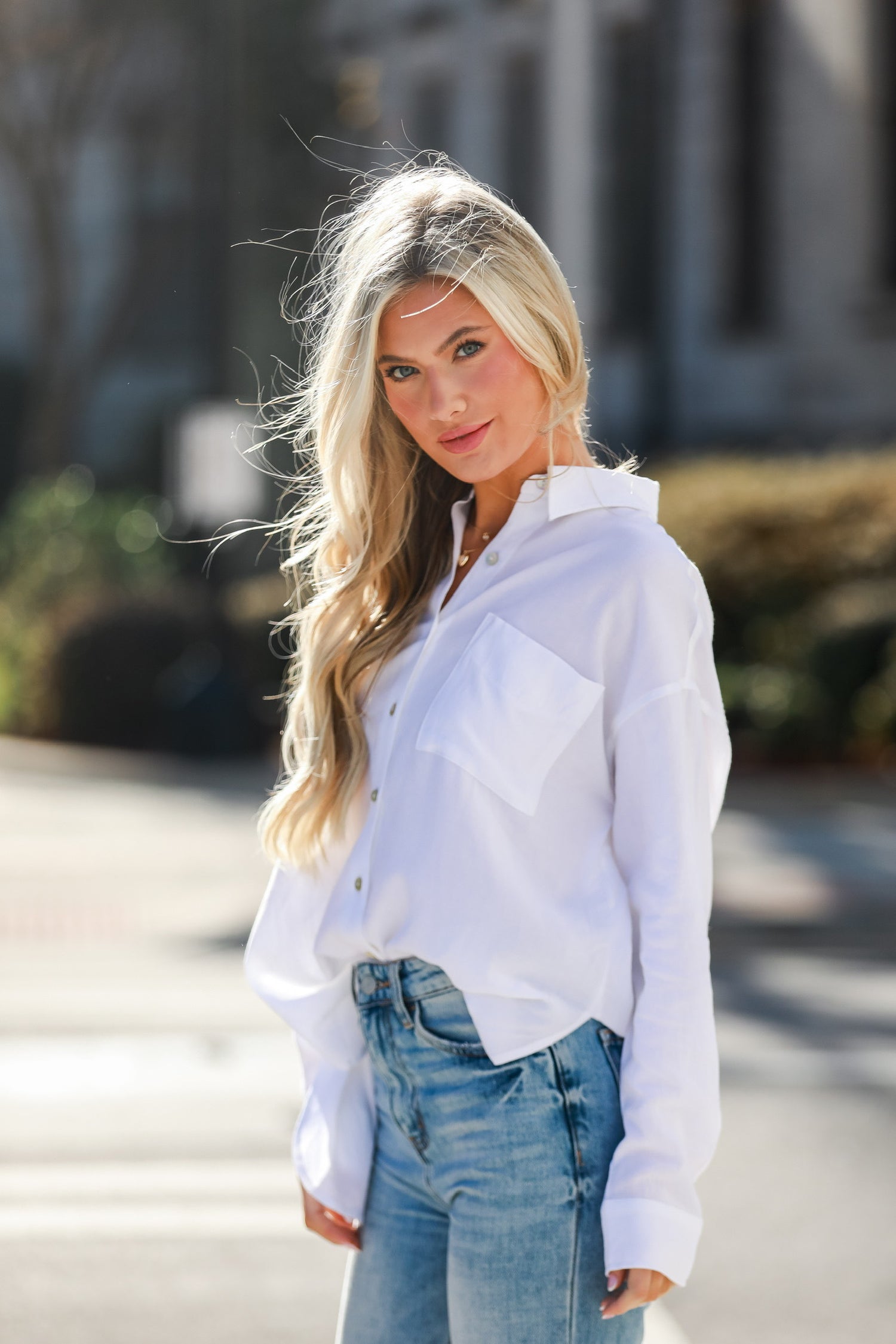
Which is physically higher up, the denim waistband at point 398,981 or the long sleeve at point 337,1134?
the denim waistband at point 398,981

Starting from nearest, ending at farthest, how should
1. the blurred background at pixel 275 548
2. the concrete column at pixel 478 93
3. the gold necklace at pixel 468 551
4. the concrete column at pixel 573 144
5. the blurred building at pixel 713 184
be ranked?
the gold necklace at pixel 468 551 → the blurred background at pixel 275 548 → the concrete column at pixel 573 144 → the blurred building at pixel 713 184 → the concrete column at pixel 478 93

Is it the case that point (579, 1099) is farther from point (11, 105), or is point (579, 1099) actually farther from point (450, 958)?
point (11, 105)

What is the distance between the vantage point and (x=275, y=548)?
64.3ft

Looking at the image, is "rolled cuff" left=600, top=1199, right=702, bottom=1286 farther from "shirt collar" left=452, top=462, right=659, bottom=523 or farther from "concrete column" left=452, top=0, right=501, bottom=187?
"concrete column" left=452, top=0, right=501, bottom=187

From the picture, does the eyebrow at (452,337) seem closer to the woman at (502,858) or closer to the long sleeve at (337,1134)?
the woman at (502,858)

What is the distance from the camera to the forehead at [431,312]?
200 centimetres

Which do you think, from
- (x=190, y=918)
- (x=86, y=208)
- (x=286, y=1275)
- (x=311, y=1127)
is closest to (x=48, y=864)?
(x=190, y=918)

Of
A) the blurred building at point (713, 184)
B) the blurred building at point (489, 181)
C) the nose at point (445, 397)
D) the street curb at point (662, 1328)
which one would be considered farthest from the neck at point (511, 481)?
the blurred building at point (713, 184)

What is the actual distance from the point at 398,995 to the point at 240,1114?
360 centimetres

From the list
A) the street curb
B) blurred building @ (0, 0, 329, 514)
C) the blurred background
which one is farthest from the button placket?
blurred building @ (0, 0, 329, 514)

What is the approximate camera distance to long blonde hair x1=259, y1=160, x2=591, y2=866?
2.00 metres

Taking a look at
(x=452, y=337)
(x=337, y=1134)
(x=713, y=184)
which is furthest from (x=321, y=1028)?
(x=713, y=184)

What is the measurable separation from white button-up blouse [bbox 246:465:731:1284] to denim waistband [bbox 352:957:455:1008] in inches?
0.6

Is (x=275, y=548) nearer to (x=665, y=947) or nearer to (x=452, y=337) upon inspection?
(x=452, y=337)
